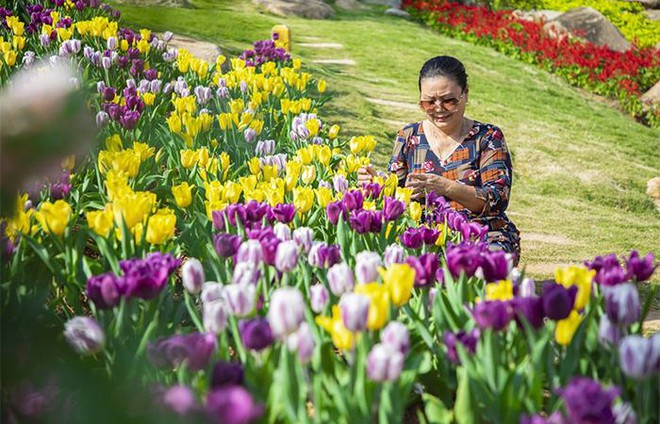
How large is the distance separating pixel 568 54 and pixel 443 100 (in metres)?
11.1

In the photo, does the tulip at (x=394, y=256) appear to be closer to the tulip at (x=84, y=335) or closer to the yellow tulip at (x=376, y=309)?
the yellow tulip at (x=376, y=309)

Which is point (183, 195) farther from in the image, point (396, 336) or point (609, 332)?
point (609, 332)

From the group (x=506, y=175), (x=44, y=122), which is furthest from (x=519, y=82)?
(x=44, y=122)

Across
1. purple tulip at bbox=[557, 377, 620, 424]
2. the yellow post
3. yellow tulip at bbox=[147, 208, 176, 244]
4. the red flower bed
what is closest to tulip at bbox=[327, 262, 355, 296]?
yellow tulip at bbox=[147, 208, 176, 244]

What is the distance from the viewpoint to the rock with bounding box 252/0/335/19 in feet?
48.8

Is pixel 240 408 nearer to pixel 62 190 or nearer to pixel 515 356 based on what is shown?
pixel 515 356

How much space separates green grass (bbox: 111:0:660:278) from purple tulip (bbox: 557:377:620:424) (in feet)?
6.94

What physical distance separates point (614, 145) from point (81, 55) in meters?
6.48

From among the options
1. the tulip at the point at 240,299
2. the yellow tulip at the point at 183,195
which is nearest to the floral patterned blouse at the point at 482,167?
the yellow tulip at the point at 183,195

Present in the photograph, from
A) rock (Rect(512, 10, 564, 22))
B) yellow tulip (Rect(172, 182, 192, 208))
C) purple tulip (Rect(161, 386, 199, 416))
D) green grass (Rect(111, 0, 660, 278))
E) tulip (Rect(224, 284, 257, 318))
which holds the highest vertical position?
purple tulip (Rect(161, 386, 199, 416))

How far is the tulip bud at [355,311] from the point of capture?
1150 millimetres

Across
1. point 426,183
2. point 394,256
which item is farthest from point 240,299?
point 426,183

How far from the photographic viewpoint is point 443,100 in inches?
123

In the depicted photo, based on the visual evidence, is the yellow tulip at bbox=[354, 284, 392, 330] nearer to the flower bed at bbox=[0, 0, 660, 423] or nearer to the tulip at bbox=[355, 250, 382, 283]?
the flower bed at bbox=[0, 0, 660, 423]
